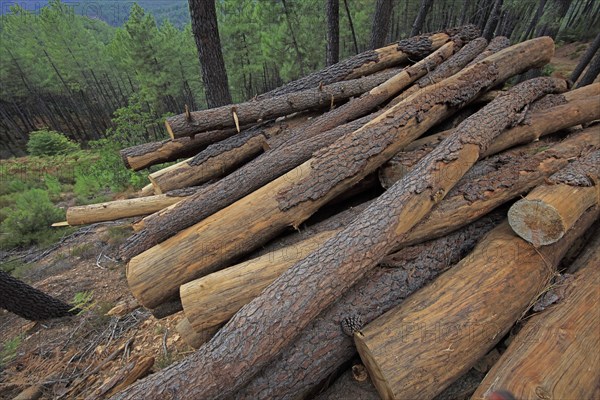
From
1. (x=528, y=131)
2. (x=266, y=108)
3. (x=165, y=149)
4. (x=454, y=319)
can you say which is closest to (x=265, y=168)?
(x=266, y=108)

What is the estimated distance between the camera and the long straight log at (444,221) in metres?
2.16

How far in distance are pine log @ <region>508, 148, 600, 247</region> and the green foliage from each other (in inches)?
394

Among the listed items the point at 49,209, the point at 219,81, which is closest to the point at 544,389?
the point at 219,81

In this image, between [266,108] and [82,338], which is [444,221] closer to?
[266,108]

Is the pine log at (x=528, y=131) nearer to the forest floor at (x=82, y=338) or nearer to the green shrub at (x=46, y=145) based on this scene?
the forest floor at (x=82, y=338)

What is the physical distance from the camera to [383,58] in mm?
4559

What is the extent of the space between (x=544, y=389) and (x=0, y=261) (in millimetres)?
10148

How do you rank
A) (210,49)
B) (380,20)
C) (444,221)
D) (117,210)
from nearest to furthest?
(444,221)
(117,210)
(210,49)
(380,20)

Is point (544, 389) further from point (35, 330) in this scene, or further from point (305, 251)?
point (35, 330)

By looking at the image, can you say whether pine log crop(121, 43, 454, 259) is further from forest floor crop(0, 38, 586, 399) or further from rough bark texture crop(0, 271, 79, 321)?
rough bark texture crop(0, 271, 79, 321)

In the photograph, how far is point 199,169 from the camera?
144 inches

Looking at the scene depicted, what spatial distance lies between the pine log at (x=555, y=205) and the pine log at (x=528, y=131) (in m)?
0.67

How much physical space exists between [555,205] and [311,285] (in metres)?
1.90

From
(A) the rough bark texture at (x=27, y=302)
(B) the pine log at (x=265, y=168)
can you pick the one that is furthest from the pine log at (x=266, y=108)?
(A) the rough bark texture at (x=27, y=302)
